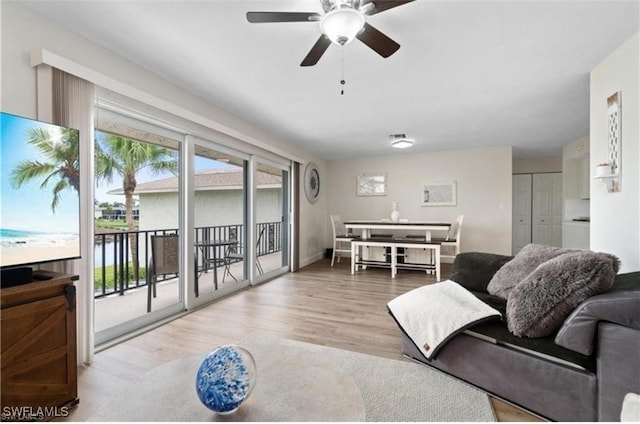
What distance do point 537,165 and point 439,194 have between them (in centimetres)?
273

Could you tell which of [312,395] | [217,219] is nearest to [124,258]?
[217,219]

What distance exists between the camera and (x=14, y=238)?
1470 mm

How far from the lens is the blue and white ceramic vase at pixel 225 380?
99 centimetres

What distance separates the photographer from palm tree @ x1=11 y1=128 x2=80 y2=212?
1.53m

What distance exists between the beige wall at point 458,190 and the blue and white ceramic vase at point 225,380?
5.97 m

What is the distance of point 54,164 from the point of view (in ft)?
5.51

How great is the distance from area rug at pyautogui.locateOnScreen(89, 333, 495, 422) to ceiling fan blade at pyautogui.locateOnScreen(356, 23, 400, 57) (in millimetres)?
1854

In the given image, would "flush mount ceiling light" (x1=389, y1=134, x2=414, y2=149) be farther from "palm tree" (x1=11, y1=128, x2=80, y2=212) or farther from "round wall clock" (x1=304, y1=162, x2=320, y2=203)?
"palm tree" (x1=11, y1=128, x2=80, y2=212)

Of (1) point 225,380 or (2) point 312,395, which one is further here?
(2) point 312,395

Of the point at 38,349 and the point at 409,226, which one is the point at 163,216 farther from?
the point at 409,226

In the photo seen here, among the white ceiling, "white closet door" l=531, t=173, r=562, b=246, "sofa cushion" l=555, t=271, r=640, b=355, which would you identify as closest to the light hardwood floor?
"sofa cushion" l=555, t=271, r=640, b=355

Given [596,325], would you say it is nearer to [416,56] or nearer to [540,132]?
[416,56]

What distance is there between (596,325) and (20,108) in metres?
3.38

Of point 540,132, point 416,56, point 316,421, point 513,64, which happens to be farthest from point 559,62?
point 316,421
